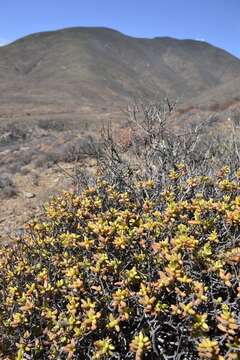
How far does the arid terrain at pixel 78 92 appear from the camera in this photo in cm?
1107

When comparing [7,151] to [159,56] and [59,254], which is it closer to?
[59,254]

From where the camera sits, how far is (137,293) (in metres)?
2.05

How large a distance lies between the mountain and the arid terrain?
0.71 ft

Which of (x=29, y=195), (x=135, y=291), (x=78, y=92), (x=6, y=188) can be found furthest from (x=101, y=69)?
(x=135, y=291)

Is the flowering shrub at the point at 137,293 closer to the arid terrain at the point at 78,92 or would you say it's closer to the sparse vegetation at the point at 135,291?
the sparse vegetation at the point at 135,291

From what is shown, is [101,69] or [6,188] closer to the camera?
[6,188]

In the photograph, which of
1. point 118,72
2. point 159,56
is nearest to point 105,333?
point 118,72

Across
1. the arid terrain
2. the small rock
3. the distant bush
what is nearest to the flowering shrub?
the arid terrain

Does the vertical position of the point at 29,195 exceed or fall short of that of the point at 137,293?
it falls short

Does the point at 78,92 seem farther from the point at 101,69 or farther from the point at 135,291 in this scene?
the point at 135,291

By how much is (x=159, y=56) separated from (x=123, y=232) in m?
117

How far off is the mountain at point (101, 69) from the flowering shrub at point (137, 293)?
38.4m

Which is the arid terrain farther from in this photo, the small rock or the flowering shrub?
the flowering shrub

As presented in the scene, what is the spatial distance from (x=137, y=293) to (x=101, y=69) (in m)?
83.7
